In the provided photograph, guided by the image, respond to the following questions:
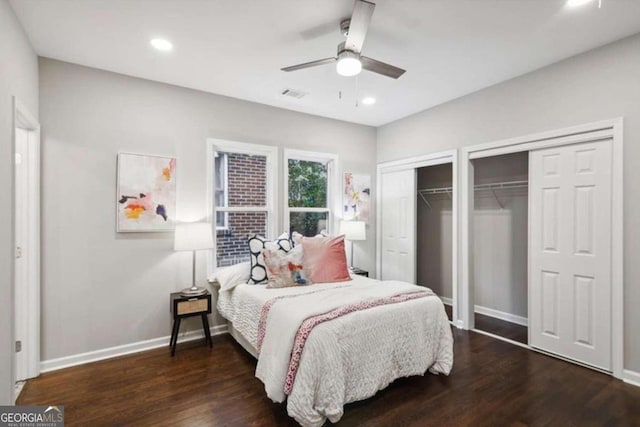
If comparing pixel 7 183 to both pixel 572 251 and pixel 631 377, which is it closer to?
pixel 572 251

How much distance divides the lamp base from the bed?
1.86ft

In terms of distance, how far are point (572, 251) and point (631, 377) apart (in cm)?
106

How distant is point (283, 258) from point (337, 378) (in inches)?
56.1

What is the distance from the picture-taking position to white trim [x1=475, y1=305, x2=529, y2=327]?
397 centimetres

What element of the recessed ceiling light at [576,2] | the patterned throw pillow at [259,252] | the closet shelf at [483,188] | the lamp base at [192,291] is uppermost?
the recessed ceiling light at [576,2]

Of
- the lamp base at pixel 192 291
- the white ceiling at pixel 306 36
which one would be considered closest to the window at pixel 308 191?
the white ceiling at pixel 306 36

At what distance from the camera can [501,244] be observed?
421 cm

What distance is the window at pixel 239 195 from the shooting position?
378 cm

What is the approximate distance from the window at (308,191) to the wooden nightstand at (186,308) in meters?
1.45

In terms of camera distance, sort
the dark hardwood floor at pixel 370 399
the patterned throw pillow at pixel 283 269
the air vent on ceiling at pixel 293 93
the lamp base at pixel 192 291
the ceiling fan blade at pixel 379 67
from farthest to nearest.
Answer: the air vent on ceiling at pixel 293 93
the lamp base at pixel 192 291
the patterned throw pillow at pixel 283 269
the ceiling fan blade at pixel 379 67
the dark hardwood floor at pixel 370 399

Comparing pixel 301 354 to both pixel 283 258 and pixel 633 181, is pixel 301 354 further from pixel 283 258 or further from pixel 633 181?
pixel 633 181

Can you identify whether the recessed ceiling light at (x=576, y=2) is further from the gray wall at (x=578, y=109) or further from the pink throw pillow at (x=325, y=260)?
the pink throw pillow at (x=325, y=260)

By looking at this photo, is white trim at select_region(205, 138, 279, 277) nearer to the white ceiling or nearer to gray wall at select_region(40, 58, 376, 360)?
gray wall at select_region(40, 58, 376, 360)

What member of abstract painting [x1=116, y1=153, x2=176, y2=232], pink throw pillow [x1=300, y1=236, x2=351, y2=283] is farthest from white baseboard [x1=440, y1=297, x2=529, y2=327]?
abstract painting [x1=116, y1=153, x2=176, y2=232]
